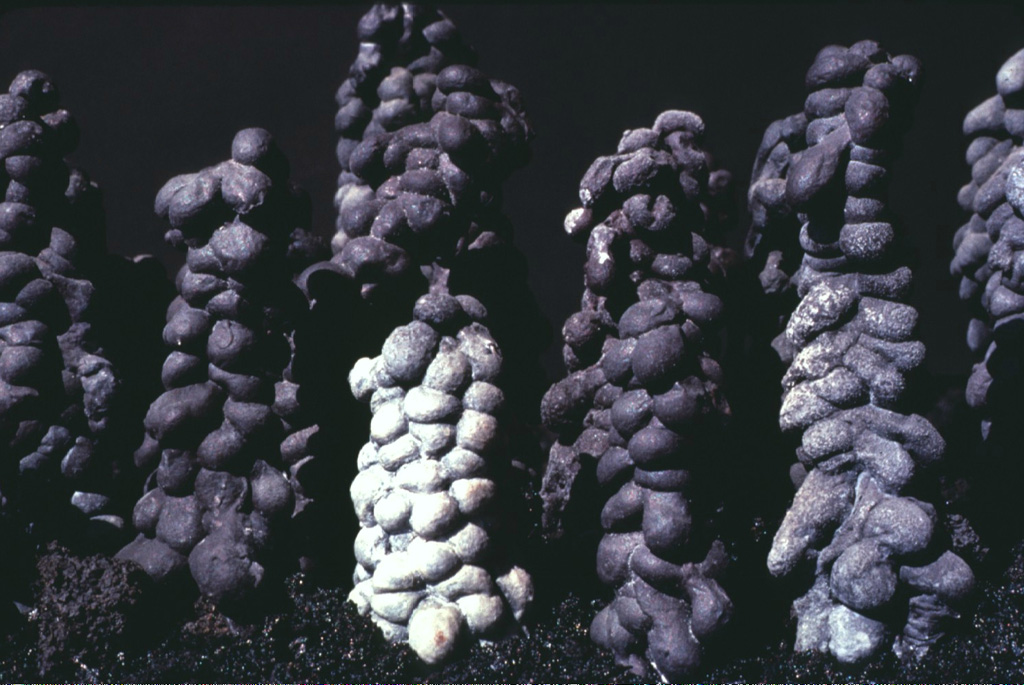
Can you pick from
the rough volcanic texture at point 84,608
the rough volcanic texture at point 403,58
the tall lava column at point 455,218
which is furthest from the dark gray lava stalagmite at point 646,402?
the rough volcanic texture at point 84,608

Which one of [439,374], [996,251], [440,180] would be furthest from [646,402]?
Result: [996,251]

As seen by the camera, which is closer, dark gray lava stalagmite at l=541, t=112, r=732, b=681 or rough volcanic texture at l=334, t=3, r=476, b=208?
dark gray lava stalagmite at l=541, t=112, r=732, b=681

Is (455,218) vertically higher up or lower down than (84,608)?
higher up

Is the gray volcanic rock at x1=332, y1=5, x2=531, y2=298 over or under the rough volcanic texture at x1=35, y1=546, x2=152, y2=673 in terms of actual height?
over

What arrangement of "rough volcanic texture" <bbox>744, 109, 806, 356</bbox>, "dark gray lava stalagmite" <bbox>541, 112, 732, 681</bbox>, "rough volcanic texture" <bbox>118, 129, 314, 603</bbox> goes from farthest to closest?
1. "rough volcanic texture" <bbox>744, 109, 806, 356</bbox>
2. "rough volcanic texture" <bbox>118, 129, 314, 603</bbox>
3. "dark gray lava stalagmite" <bbox>541, 112, 732, 681</bbox>

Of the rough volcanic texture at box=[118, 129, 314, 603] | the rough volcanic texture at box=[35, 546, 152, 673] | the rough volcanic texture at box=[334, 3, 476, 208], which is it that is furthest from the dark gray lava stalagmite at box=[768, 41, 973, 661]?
the rough volcanic texture at box=[35, 546, 152, 673]

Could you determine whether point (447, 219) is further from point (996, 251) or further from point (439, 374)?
point (996, 251)

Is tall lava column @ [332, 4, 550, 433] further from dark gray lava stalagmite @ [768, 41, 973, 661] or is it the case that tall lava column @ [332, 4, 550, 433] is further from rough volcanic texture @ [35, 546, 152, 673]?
rough volcanic texture @ [35, 546, 152, 673]
